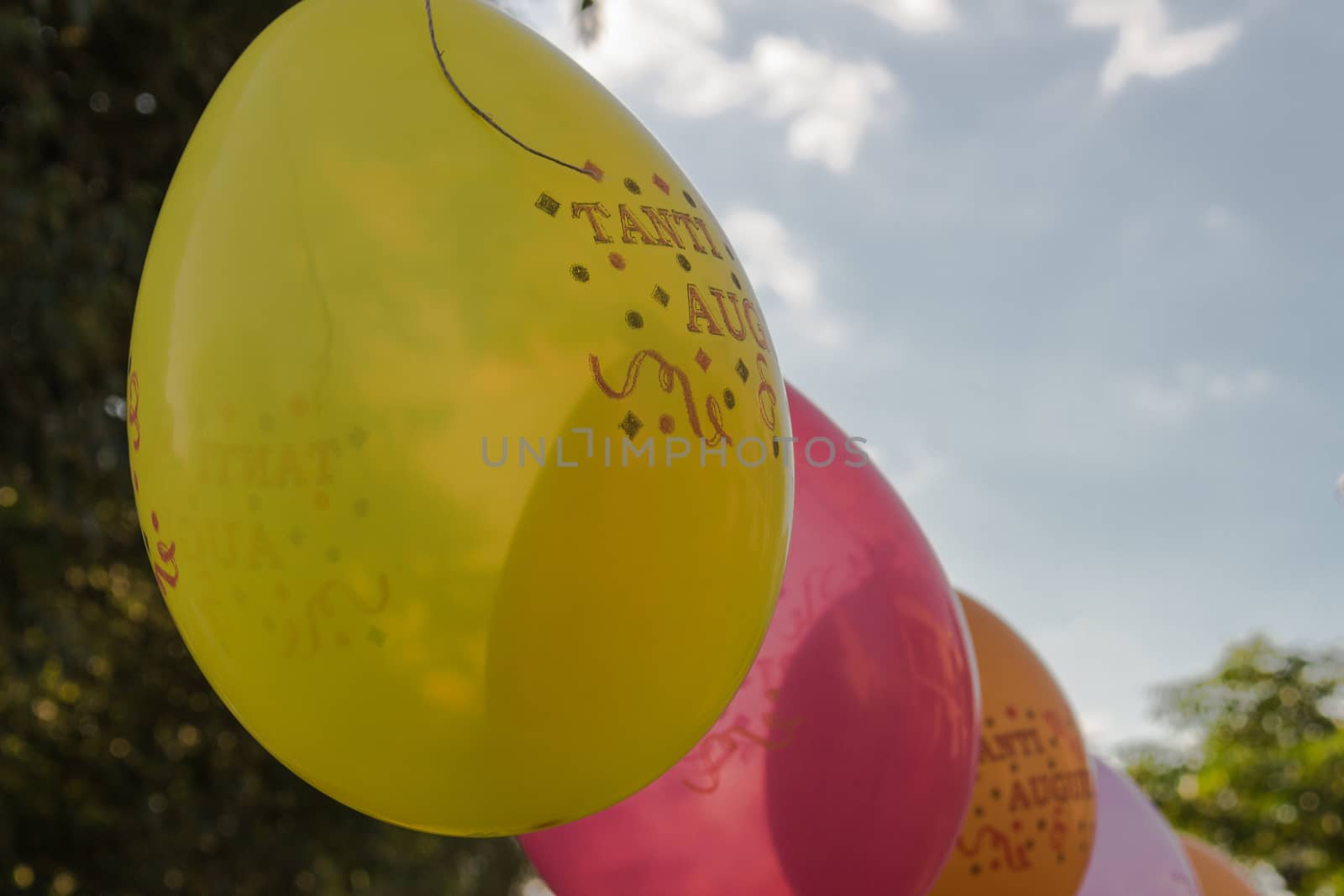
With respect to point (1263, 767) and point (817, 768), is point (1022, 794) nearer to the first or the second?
point (817, 768)

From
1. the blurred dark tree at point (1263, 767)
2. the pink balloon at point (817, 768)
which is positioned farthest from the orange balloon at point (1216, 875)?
the blurred dark tree at point (1263, 767)

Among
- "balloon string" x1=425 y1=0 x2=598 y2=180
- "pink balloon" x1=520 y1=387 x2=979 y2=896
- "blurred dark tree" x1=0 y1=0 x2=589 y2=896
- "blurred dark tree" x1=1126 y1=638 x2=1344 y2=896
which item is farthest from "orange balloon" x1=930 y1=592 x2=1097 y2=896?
"blurred dark tree" x1=1126 y1=638 x2=1344 y2=896

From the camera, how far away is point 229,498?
1135mm

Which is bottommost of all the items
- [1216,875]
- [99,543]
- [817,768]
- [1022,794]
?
[99,543]

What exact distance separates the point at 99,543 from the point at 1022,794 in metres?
2.73

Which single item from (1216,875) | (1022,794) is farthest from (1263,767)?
(1022,794)

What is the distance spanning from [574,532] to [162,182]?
3.22 metres

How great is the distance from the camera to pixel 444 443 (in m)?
1.05

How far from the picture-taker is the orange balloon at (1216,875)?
397cm

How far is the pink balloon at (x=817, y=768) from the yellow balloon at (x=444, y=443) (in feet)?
1.30

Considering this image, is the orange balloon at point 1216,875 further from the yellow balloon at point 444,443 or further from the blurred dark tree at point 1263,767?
the blurred dark tree at point 1263,767

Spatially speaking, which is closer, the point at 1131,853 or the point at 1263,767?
the point at 1131,853

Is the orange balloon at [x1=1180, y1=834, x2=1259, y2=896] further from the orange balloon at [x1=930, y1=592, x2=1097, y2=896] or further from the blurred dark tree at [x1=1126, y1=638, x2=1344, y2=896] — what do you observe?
the blurred dark tree at [x1=1126, y1=638, x2=1344, y2=896]

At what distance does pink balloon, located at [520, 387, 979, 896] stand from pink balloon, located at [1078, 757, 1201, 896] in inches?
54.9
